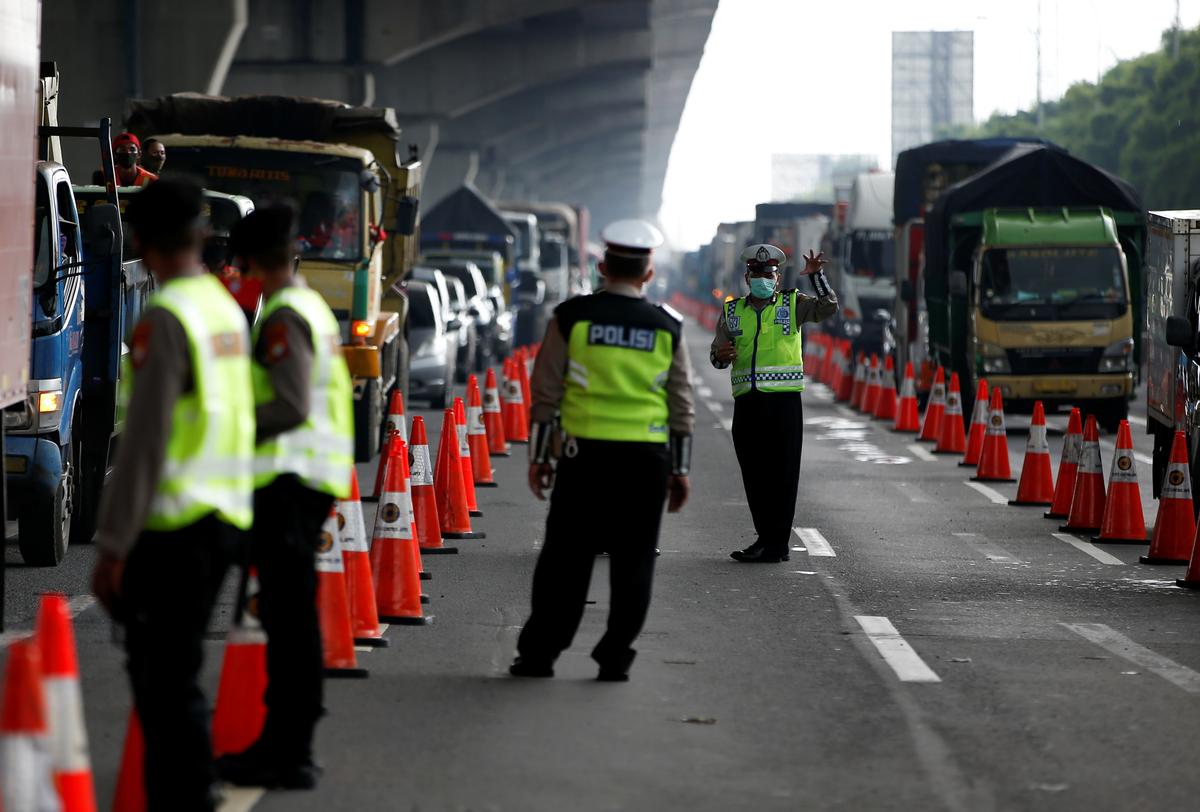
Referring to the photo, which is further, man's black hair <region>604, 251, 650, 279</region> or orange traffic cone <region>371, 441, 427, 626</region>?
orange traffic cone <region>371, 441, 427, 626</region>

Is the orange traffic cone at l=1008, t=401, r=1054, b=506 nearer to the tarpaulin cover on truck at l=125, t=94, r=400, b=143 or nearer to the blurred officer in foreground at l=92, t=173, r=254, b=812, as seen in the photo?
the tarpaulin cover on truck at l=125, t=94, r=400, b=143

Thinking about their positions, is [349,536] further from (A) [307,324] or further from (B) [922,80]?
(B) [922,80]

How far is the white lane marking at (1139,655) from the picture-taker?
386 inches

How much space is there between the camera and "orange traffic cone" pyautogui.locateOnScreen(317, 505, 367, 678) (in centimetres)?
897

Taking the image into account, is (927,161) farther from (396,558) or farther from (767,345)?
(396,558)

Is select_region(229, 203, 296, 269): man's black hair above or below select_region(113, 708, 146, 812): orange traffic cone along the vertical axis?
above

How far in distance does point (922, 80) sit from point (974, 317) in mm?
96688

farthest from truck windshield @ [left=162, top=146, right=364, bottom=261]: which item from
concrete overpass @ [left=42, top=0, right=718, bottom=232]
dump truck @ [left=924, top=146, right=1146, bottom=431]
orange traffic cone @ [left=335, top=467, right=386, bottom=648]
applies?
concrete overpass @ [left=42, top=0, right=718, bottom=232]

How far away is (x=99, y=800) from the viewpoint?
7105mm

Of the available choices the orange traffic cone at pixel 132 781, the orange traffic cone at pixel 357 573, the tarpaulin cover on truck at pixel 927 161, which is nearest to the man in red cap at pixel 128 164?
the orange traffic cone at pixel 357 573

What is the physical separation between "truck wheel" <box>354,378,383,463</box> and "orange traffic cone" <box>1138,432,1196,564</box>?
29.3 ft

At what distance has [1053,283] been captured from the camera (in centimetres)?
2722

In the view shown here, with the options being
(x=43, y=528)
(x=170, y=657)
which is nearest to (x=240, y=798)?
(x=170, y=657)

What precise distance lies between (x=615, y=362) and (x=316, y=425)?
2.13 metres
